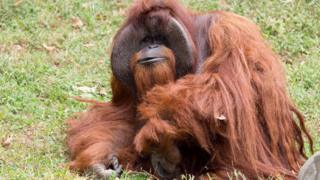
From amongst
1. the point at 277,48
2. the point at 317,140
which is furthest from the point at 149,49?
the point at 277,48

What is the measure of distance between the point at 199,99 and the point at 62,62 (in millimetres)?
2382

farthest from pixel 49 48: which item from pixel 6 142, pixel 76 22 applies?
pixel 6 142

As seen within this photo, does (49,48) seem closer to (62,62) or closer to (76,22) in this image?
(62,62)

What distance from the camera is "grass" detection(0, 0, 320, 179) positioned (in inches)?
192

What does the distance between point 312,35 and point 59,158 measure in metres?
2.88

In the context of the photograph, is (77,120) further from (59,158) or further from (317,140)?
(317,140)

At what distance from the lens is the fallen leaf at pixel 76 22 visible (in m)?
7.01

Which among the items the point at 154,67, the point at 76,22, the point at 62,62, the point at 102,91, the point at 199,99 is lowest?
the point at 102,91

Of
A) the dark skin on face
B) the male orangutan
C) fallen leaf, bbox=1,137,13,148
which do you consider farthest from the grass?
the dark skin on face

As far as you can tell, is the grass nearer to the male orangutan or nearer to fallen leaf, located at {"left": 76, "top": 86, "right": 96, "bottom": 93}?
fallen leaf, located at {"left": 76, "top": 86, "right": 96, "bottom": 93}

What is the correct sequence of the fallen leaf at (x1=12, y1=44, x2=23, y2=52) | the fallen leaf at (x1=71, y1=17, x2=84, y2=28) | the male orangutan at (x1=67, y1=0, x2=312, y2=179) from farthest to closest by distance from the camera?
the fallen leaf at (x1=71, y1=17, x2=84, y2=28) < the fallen leaf at (x1=12, y1=44, x2=23, y2=52) < the male orangutan at (x1=67, y1=0, x2=312, y2=179)

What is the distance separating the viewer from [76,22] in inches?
277

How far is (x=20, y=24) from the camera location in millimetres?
6832

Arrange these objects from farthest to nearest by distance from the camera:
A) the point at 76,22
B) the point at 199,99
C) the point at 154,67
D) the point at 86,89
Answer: the point at 76,22, the point at 86,89, the point at 154,67, the point at 199,99
